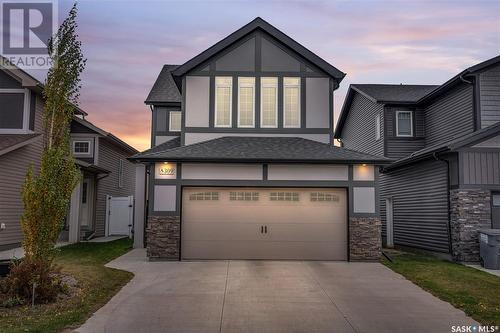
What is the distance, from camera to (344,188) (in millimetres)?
14656

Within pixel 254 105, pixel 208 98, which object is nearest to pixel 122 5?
pixel 208 98

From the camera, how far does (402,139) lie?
814 inches

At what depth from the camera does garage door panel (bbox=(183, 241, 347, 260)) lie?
47.3ft

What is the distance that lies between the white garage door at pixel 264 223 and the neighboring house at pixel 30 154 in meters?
7.19

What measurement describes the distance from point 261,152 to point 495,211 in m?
7.88

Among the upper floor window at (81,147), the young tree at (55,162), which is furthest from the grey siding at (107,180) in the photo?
the young tree at (55,162)

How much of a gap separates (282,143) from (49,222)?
8.67 m

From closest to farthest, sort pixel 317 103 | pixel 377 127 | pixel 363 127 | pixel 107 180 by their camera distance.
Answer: pixel 317 103, pixel 377 127, pixel 363 127, pixel 107 180

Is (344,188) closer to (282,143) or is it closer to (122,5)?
(282,143)

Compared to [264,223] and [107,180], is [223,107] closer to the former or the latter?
[264,223]

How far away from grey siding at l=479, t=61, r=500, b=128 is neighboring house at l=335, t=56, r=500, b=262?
1.3 inches

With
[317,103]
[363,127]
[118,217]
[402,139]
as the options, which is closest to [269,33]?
[317,103]

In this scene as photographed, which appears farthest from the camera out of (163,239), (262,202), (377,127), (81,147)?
(81,147)

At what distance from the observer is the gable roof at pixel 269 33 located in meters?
16.1
